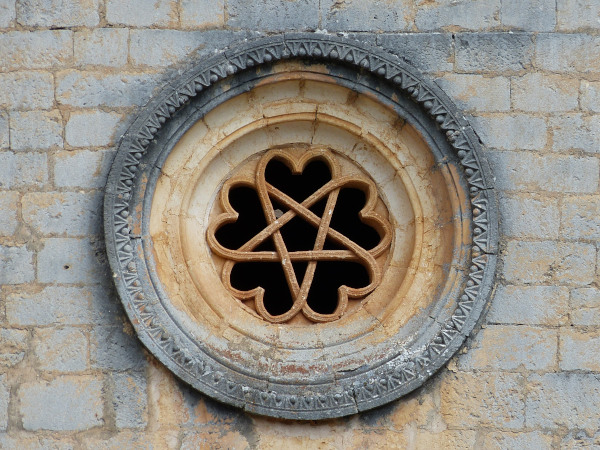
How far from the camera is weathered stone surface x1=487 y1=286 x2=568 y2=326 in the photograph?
18.3 ft

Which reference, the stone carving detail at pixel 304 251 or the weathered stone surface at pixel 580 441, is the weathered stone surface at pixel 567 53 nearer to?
the stone carving detail at pixel 304 251

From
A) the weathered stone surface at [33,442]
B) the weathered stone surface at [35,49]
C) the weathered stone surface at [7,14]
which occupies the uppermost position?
the weathered stone surface at [7,14]

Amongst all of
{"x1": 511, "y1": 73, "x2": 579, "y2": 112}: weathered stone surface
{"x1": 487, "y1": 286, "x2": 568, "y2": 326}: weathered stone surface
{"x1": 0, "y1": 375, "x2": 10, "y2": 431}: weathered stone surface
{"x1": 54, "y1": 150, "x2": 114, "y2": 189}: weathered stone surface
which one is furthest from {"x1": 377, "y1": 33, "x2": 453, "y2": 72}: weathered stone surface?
{"x1": 0, "y1": 375, "x2": 10, "y2": 431}: weathered stone surface

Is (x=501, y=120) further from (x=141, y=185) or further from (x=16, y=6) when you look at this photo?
(x=16, y=6)

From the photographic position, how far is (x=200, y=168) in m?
5.83

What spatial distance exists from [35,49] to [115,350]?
1.82 metres

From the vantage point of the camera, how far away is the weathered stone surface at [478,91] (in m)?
5.76

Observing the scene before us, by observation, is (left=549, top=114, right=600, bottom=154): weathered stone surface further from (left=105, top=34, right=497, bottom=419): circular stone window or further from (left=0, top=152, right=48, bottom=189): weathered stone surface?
(left=0, top=152, right=48, bottom=189): weathered stone surface

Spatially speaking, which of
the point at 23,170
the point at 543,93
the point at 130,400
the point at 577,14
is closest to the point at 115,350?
the point at 130,400

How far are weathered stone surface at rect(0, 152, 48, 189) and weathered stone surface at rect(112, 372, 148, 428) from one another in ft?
3.98

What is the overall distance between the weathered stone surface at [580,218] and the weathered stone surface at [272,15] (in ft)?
5.97

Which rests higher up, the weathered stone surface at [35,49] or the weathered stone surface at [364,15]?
the weathered stone surface at [364,15]

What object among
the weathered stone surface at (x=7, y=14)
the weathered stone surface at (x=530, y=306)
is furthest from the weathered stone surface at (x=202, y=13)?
the weathered stone surface at (x=530, y=306)

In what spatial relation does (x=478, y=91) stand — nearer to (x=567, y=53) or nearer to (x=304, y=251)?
(x=567, y=53)
